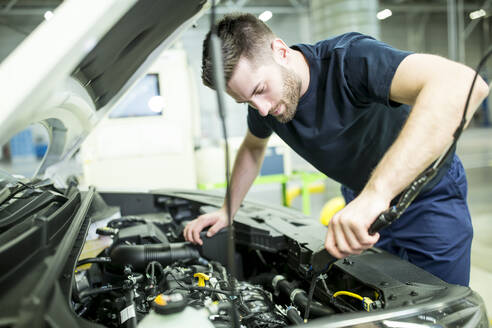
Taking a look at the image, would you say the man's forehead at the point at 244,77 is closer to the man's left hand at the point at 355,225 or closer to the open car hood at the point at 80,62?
the open car hood at the point at 80,62

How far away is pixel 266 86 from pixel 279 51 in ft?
0.48

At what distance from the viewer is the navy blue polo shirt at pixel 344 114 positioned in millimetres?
1200

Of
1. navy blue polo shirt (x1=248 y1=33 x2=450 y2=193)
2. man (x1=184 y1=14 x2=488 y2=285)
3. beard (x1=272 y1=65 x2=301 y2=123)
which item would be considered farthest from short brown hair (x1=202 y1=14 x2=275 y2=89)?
A: navy blue polo shirt (x1=248 y1=33 x2=450 y2=193)

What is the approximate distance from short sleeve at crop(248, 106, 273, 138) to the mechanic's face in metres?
0.33

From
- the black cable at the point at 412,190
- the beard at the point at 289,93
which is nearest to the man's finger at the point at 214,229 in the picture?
the beard at the point at 289,93

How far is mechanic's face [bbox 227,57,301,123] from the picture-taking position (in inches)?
45.1

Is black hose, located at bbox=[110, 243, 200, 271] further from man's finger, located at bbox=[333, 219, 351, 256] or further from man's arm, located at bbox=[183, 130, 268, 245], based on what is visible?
man's finger, located at bbox=[333, 219, 351, 256]

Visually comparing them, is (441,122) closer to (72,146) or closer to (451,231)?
(451,231)

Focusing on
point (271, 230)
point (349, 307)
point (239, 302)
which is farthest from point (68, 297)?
point (271, 230)

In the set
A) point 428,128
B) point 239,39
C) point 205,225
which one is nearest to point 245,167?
point 205,225

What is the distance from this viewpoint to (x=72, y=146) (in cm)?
166

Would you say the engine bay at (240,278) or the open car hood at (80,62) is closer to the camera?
the open car hood at (80,62)

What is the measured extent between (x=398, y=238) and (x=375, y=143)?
41cm

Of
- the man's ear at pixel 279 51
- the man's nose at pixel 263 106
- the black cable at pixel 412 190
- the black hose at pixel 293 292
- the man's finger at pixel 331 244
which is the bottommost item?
the black hose at pixel 293 292
